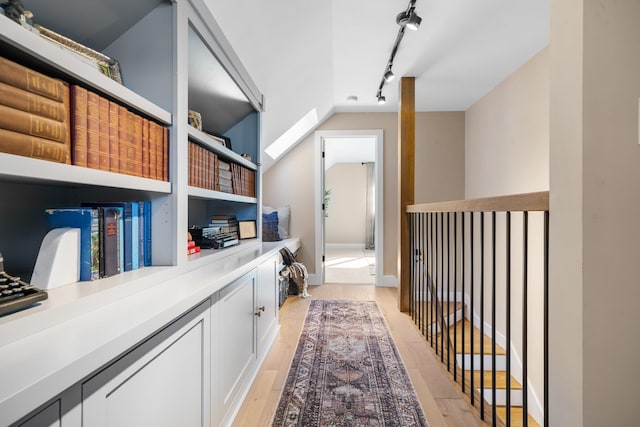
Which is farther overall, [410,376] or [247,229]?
[247,229]

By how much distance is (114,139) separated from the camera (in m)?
0.91

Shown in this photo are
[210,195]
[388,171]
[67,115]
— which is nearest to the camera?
[67,115]

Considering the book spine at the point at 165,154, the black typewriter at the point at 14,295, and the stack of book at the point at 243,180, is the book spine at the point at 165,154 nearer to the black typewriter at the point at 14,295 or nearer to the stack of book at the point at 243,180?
the black typewriter at the point at 14,295

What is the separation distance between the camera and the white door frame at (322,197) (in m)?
3.84

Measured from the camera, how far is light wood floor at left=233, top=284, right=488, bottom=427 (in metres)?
1.43

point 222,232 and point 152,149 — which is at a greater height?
point 152,149

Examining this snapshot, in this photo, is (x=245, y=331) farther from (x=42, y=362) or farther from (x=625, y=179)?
(x=625, y=179)

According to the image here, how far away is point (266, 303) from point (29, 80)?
1613 mm

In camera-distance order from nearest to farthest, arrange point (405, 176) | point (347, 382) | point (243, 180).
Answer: point (347, 382) < point (243, 180) < point (405, 176)

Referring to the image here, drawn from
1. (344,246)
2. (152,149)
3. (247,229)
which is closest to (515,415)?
(247,229)

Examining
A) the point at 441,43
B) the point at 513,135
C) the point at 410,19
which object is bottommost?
the point at 513,135

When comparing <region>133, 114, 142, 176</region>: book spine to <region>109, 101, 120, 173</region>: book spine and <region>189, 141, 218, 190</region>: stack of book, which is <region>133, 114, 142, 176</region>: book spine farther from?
<region>189, 141, 218, 190</region>: stack of book

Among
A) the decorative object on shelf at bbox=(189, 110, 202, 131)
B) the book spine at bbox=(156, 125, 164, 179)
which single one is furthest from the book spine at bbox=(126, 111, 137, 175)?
the decorative object on shelf at bbox=(189, 110, 202, 131)

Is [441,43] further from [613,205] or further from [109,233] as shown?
[109,233]
